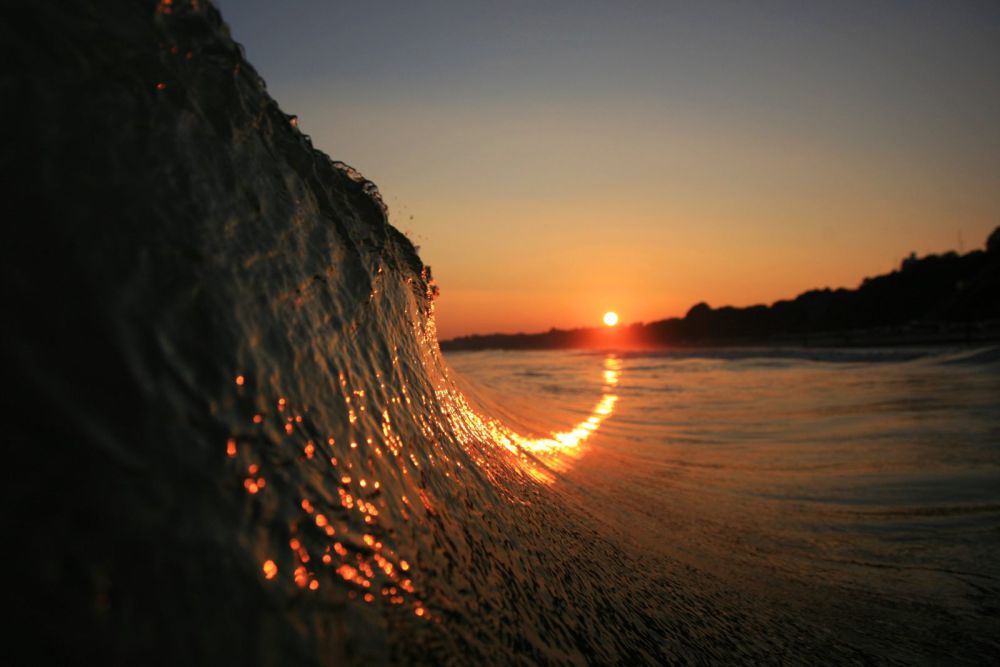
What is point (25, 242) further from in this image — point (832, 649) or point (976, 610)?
point (976, 610)

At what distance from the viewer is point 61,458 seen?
68 cm

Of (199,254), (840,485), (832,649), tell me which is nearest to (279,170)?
(199,254)

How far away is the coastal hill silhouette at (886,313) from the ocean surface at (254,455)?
25.3 m

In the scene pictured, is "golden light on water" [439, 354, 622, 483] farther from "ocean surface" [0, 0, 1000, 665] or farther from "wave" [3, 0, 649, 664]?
"wave" [3, 0, 649, 664]

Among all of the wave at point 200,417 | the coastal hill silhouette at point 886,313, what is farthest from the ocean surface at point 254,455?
the coastal hill silhouette at point 886,313

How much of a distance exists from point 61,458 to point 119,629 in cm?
22

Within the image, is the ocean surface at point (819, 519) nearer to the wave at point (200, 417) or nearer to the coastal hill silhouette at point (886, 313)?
the wave at point (200, 417)

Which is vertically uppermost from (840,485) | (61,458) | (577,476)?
(61,458)

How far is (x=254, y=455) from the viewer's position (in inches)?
33.9

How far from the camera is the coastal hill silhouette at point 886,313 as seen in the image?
27875 millimetres

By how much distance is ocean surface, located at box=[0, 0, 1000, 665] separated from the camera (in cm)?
67

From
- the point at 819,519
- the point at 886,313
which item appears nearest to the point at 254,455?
the point at 819,519

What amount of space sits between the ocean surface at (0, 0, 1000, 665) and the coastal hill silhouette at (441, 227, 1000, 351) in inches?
998

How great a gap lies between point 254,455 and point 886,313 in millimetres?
45628
